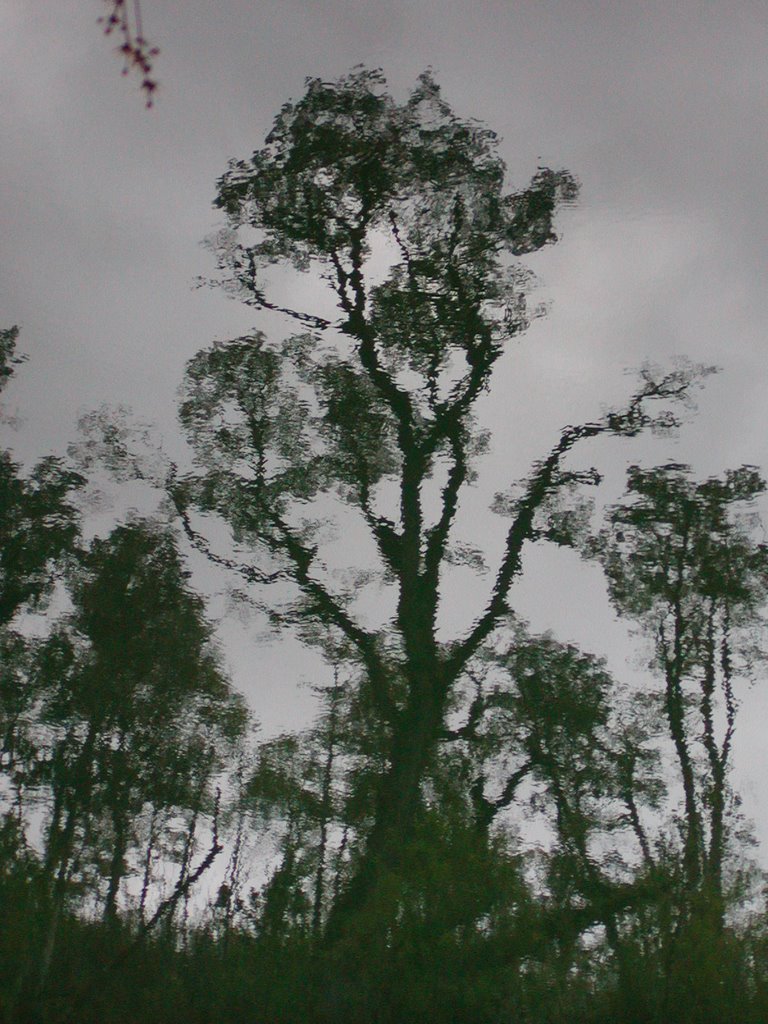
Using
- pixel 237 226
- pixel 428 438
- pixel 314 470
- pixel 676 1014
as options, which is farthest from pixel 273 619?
pixel 676 1014

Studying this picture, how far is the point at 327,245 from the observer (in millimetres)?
18406

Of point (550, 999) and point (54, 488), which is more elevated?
point (54, 488)

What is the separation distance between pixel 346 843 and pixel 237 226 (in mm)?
17643

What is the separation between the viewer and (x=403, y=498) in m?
17.4

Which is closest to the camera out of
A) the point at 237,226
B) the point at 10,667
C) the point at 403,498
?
the point at 403,498

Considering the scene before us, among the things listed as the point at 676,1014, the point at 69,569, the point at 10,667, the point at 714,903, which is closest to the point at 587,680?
the point at 714,903

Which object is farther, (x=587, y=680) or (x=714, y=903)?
(x=587, y=680)

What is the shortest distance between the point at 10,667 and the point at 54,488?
705cm

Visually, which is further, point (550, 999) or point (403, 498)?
point (403, 498)

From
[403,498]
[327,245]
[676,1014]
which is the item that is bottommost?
[676,1014]

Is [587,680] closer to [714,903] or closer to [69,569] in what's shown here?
[714,903]

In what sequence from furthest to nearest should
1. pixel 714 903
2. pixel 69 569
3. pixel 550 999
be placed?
pixel 69 569 → pixel 714 903 → pixel 550 999

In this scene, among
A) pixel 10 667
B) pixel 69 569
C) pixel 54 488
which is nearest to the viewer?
pixel 54 488

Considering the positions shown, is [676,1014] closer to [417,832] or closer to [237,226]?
[417,832]
